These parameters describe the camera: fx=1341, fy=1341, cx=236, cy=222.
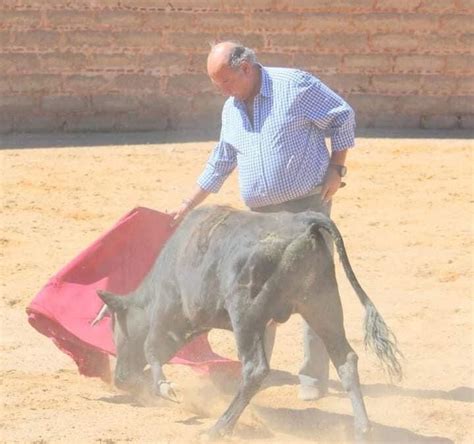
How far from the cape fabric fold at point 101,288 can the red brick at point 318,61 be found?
22.9 feet

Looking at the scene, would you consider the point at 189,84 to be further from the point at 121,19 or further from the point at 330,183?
the point at 330,183

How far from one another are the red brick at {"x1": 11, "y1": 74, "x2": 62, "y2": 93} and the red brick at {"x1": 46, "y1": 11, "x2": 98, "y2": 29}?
20.7 inches

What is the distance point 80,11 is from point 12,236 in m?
4.20

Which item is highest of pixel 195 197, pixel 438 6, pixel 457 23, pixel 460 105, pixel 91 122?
pixel 195 197

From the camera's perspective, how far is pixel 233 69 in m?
6.13

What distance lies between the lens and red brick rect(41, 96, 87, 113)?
13648mm

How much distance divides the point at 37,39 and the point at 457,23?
14.0ft

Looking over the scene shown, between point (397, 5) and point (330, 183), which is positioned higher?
point (330, 183)

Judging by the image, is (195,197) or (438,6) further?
(438,6)

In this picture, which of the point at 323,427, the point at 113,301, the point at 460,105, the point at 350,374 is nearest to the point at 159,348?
the point at 113,301

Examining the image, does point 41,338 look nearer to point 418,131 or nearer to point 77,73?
point 77,73

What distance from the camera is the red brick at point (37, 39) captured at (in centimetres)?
1343

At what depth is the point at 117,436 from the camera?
19.4ft

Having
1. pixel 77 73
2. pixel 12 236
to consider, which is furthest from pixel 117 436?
pixel 77 73
